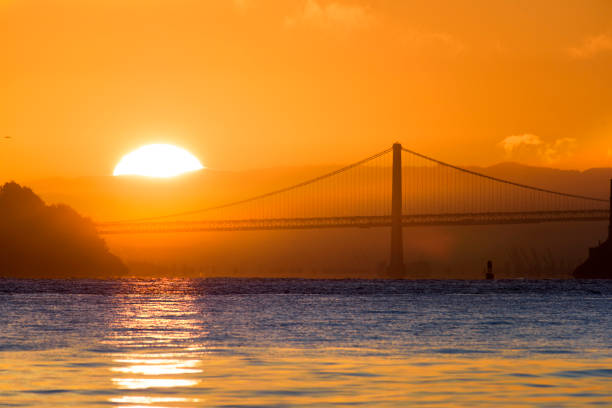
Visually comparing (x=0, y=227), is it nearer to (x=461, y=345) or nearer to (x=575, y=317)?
(x=575, y=317)

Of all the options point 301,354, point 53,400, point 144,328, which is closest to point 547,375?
point 301,354

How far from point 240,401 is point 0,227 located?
166428 mm

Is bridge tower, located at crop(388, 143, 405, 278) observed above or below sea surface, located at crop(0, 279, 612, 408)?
above

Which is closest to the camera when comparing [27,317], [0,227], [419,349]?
[419,349]

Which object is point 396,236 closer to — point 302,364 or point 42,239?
point 42,239

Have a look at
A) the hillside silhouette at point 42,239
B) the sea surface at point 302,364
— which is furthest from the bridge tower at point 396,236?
the sea surface at point 302,364

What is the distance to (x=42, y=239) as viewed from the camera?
18062 centimetres

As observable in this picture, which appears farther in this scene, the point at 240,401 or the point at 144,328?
the point at 144,328

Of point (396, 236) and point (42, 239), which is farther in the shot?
point (42, 239)

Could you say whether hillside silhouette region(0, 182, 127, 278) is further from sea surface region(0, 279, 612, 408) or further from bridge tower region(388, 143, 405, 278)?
sea surface region(0, 279, 612, 408)

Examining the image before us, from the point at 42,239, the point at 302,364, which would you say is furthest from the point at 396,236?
the point at 302,364

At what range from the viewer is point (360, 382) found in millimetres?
20688

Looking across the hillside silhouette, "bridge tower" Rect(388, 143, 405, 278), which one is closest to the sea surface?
"bridge tower" Rect(388, 143, 405, 278)

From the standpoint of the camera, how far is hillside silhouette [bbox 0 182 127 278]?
179750mm
